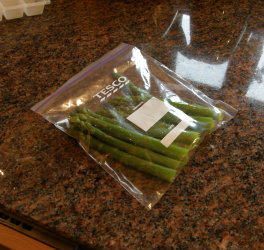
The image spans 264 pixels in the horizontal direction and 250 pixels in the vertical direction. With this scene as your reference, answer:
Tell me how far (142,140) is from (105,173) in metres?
0.11

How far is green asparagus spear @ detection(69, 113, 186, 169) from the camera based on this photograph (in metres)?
0.56

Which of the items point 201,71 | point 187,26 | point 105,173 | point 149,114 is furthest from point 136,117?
point 187,26

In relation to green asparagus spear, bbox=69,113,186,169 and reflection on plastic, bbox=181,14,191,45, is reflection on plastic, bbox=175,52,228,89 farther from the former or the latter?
green asparagus spear, bbox=69,113,186,169

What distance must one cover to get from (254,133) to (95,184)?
40 cm

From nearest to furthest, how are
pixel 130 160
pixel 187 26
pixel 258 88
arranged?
pixel 130 160 < pixel 258 88 < pixel 187 26

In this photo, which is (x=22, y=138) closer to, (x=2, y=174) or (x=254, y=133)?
(x=2, y=174)

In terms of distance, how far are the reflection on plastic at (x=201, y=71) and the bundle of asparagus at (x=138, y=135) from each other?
145 mm

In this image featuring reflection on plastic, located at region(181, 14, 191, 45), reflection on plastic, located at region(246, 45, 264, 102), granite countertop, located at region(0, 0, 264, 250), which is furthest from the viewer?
reflection on plastic, located at region(181, 14, 191, 45)

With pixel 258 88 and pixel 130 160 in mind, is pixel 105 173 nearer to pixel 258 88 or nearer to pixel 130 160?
pixel 130 160

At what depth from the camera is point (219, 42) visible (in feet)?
2.95

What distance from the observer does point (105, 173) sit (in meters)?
0.59

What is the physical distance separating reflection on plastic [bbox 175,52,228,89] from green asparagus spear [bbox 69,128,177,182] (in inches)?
13.3

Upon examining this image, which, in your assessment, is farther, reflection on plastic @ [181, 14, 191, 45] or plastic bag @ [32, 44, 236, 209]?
reflection on plastic @ [181, 14, 191, 45]

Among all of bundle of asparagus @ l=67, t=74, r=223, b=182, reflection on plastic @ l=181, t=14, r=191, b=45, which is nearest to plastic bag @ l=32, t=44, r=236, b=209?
bundle of asparagus @ l=67, t=74, r=223, b=182
